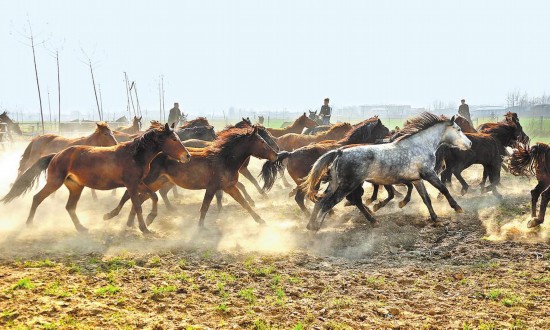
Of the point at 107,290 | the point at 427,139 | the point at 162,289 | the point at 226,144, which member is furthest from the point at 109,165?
the point at 427,139

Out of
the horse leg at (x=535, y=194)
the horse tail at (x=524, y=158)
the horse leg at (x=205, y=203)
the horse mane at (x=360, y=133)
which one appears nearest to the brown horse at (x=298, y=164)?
the horse mane at (x=360, y=133)

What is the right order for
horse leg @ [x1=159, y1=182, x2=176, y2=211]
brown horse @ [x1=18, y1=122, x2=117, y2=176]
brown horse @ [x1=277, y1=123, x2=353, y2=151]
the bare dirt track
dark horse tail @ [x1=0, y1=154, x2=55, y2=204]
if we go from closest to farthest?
the bare dirt track → dark horse tail @ [x1=0, y1=154, x2=55, y2=204] → horse leg @ [x1=159, y1=182, x2=176, y2=211] → brown horse @ [x1=18, y1=122, x2=117, y2=176] → brown horse @ [x1=277, y1=123, x2=353, y2=151]

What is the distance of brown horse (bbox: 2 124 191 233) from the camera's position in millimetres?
7855

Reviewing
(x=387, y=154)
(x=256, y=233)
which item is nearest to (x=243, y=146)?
(x=256, y=233)

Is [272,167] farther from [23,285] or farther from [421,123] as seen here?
[23,285]

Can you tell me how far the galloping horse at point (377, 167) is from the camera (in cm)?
789

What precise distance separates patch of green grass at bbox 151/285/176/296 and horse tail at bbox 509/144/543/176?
21.4ft

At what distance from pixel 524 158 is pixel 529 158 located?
0.09 meters

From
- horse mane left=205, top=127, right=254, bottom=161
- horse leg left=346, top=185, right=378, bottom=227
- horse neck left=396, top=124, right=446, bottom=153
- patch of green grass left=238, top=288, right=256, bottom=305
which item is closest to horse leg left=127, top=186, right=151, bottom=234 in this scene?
horse mane left=205, top=127, right=254, bottom=161

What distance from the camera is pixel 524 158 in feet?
27.4

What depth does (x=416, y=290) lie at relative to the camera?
516 cm

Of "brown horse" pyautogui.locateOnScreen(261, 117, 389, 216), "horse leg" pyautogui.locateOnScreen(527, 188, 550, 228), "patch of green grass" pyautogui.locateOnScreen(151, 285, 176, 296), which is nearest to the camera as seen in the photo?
"patch of green grass" pyautogui.locateOnScreen(151, 285, 176, 296)

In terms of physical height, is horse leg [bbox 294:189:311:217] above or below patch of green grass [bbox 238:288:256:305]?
below

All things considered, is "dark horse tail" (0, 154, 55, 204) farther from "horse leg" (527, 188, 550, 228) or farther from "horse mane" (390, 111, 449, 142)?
"horse leg" (527, 188, 550, 228)
